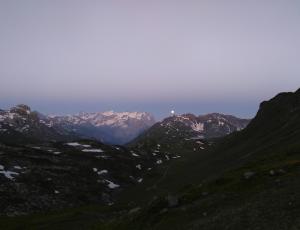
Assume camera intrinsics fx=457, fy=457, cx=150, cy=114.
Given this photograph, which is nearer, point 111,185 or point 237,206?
point 237,206

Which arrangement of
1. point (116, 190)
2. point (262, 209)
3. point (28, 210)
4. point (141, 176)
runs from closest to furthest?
point (262, 209)
point (28, 210)
point (116, 190)
point (141, 176)

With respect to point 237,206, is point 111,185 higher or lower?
lower

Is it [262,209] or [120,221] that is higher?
[262,209]

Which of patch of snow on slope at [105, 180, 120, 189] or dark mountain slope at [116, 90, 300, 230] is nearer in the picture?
dark mountain slope at [116, 90, 300, 230]

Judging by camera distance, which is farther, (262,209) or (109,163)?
(109,163)

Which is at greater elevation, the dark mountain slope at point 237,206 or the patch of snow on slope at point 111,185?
the dark mountain slope at point 237,206

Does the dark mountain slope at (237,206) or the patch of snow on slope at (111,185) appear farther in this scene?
the patch of snow on slope at (111,185)

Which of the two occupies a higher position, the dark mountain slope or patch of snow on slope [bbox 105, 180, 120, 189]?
the dark mountain slope

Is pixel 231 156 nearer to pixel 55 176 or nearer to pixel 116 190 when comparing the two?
pixel 116 190

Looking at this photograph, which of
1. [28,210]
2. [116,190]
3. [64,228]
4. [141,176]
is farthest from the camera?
[141,176]

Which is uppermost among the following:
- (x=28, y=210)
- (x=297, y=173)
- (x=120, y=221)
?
(x=297, y=173)

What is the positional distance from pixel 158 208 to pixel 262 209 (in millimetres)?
16303

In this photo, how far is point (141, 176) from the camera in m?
173

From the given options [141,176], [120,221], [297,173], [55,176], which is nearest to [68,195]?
[55,176]
